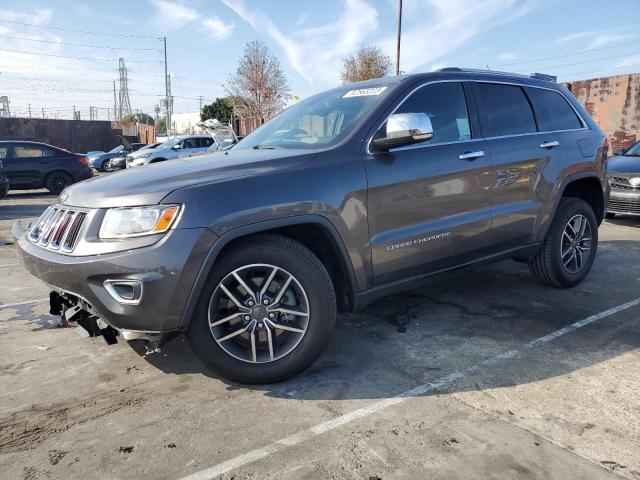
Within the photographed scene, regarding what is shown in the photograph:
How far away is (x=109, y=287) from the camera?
2.54m

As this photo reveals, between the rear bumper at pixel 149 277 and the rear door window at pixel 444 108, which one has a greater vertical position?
the rear door window at pixel 444 108

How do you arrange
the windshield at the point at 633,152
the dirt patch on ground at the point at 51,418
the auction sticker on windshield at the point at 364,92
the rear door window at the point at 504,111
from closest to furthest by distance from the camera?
the dirt patch on ground at the point at 51,418 → the auction sticker on windshield at the point at 364,92 → the rear door window at the point at 504,111 → the windshield at the point at 633,152

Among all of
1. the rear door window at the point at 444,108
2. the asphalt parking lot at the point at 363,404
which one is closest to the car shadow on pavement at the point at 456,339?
the asphalt parking lot at the point at 363,404

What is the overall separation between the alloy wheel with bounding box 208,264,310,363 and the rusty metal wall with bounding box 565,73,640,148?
15.5 m

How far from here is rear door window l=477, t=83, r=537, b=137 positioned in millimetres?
3971

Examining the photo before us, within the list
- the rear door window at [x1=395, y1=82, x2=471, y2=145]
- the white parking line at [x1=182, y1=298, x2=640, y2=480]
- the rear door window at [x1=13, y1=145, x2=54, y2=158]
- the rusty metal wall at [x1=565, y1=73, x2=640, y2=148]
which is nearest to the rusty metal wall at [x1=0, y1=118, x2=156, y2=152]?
the rear door window at [x1=13, y1=145, x2=54, y2=158]

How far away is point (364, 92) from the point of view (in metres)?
A: 3.66

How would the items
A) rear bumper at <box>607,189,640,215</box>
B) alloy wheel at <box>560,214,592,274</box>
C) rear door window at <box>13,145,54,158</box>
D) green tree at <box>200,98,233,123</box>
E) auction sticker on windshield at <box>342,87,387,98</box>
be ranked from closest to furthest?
auction sticker on windshield at <box>342,87,387,98</box> < alloy wheel at <box>560,214,592,274</box> < rear bumper at <box>607,189,640,215</box> < rear door window at <box>13,145,54,158</box> < green tree at <box>200,98,233,123</box>

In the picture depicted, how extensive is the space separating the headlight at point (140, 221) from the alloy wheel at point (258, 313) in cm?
43

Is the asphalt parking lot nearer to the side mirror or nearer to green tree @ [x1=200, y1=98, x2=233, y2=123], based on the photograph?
the side mirror

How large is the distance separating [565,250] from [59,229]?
4.12 meters

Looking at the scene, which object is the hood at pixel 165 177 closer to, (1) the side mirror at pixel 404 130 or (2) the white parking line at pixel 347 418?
(1) the side mirror at pixel 404 130

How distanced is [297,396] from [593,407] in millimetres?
1573

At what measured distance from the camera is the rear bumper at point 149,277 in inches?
98.0
